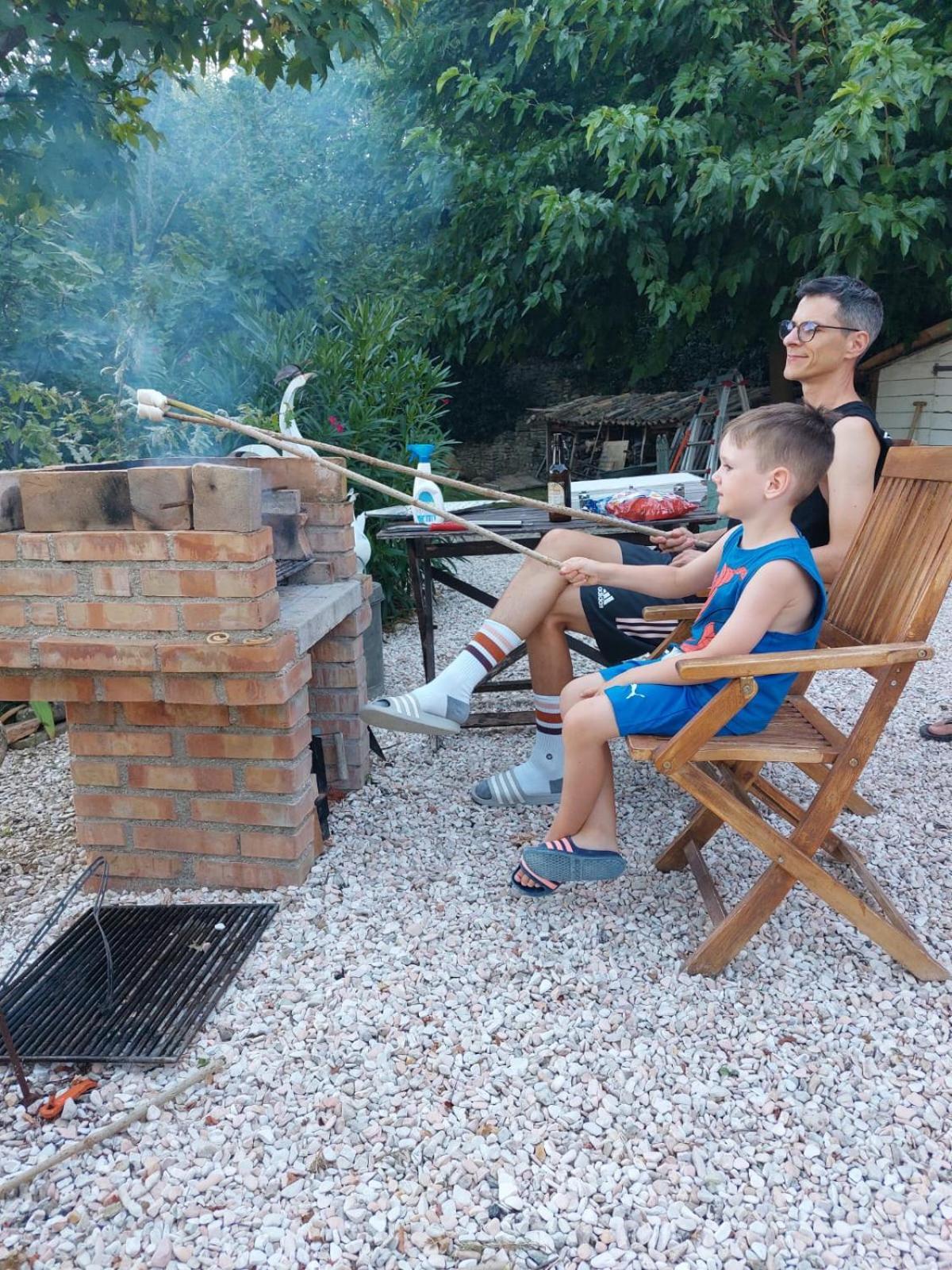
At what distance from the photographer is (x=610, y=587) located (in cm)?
297

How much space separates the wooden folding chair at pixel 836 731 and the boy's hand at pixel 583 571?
69 cm

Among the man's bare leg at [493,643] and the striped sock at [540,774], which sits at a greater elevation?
the man's bare leg at [493,643]

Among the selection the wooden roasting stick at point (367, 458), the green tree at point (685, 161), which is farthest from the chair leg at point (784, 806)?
the green tree at point (685, 161)

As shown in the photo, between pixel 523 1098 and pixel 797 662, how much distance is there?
106 cm

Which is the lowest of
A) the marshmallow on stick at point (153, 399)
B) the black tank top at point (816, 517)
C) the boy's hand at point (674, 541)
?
the boy's hand at point (674, 541)

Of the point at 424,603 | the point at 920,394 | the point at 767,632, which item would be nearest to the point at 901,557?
the point at 767,632

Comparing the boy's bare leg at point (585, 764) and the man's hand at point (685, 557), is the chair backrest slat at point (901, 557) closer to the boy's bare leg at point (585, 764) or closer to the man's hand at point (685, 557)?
the man's hand at point (685, 557)

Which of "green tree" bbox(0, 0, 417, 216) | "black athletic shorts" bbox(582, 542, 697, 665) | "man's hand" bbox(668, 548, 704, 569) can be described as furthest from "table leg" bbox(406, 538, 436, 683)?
"green tree" bbox(0, 0, 417, 216)

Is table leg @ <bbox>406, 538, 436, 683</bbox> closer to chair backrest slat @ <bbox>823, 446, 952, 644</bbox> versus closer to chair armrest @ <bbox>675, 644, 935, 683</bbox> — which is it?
chair backrest slat @ <bbox>823, 446, 952, 644</bbox>

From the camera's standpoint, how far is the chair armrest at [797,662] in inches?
76.5

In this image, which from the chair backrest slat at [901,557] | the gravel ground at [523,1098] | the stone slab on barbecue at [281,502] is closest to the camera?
the gravel ground at [523,1098]

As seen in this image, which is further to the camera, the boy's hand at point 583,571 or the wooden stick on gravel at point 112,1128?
the boy's hand at point 583,571

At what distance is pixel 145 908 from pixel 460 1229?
4.45ft

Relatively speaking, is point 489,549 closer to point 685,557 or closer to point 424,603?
point 424,603
